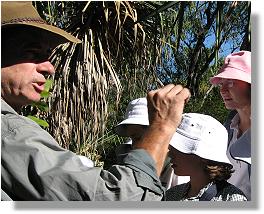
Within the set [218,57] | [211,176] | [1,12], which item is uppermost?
[1,12]

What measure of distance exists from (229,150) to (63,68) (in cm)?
114

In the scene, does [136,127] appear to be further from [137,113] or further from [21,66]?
[21,66]

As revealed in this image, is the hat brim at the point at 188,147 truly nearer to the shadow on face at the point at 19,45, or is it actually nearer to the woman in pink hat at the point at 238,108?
the woman in pink hat at the point at 238,108

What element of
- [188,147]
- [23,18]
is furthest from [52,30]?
[188,147]

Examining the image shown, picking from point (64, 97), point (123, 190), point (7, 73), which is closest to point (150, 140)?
point (123, 190)

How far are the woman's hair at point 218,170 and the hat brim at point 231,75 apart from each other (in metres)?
0.23

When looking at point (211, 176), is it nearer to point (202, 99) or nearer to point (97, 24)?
point (202, 99)

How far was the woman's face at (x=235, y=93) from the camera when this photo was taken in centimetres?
128

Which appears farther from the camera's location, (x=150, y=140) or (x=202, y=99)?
(x=202, y=99)

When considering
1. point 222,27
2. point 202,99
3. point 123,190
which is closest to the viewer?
point 123,190

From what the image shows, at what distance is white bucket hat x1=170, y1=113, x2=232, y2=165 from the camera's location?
1.34m

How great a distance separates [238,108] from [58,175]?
0.67 meters

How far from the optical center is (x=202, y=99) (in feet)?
5.24

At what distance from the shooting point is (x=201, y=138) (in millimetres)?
1374
